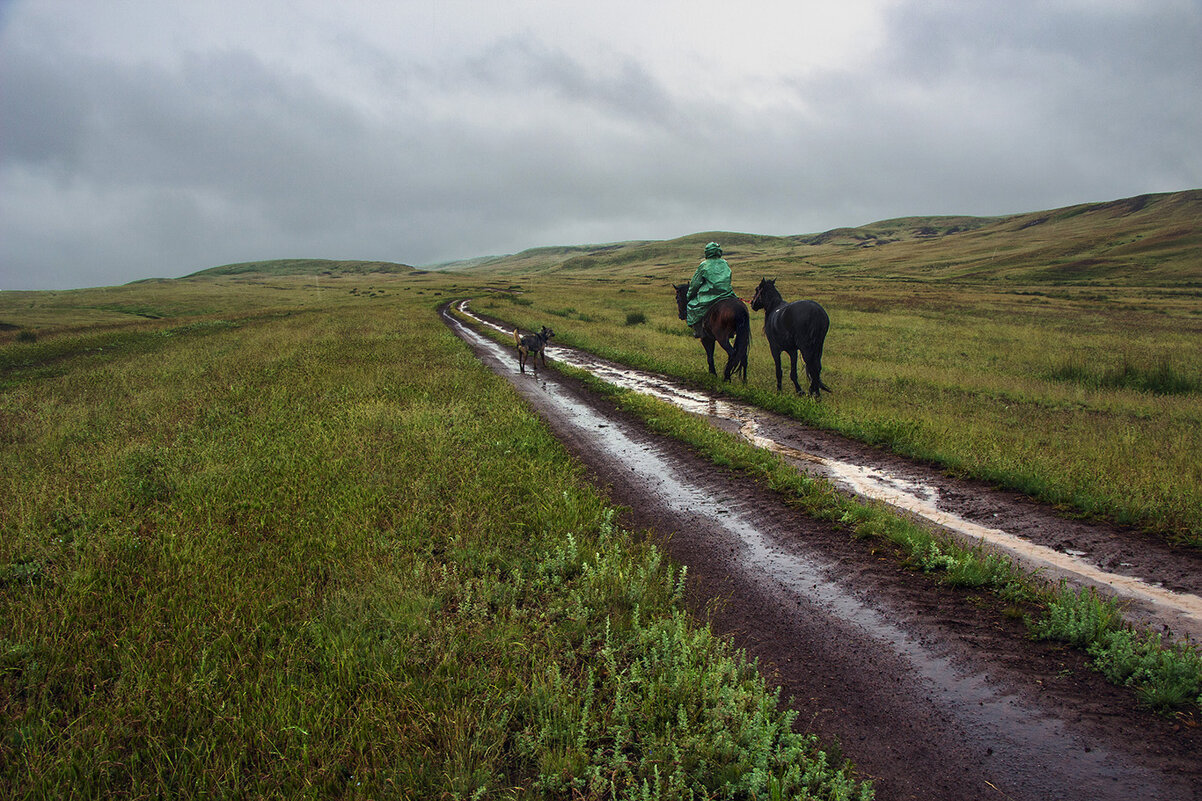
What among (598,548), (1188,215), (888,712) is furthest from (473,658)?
(1188,215)

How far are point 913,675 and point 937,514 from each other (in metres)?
3.36

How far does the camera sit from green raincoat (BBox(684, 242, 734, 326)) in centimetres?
1520

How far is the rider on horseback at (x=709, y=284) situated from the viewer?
15.2 meters

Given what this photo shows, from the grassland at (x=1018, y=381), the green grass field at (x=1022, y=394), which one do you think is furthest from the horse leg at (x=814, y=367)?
the grassland at (x=1018, y=381)

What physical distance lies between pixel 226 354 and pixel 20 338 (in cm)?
2442

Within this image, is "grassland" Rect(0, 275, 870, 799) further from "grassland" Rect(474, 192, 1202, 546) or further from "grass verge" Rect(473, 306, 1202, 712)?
"grassland" Rect(474, 192, 1202, 546)

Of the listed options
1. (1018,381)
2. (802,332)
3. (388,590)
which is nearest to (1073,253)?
(1018,381)

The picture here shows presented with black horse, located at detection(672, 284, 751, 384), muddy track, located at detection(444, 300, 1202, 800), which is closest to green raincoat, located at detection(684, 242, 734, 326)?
black horse, located at detection(672, 284, 751, 384)

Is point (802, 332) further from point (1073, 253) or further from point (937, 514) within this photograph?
point (1073, 253)

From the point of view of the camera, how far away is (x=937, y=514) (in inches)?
252

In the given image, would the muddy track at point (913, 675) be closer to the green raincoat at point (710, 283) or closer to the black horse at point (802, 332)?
the black horse at point (802, 332)

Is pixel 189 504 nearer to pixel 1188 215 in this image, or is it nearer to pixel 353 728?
pixel 353 728

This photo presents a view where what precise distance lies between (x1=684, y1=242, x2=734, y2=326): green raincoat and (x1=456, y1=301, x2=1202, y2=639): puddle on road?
10.6ft

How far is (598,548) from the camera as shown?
5.42 metres
